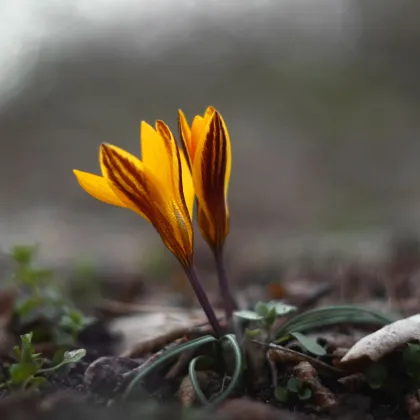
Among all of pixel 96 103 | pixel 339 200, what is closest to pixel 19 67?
pixel 96 103

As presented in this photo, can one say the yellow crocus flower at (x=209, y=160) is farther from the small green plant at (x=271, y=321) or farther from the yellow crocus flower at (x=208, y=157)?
the small green plant at (x=271, y=321)

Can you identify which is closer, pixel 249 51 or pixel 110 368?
pixel 110 368

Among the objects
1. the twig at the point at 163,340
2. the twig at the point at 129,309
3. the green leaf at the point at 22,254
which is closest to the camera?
the twig at the point at 163,340

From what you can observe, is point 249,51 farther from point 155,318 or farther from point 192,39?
point 155,318

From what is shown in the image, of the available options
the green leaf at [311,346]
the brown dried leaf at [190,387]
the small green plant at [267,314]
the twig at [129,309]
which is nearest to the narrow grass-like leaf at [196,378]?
the brown dried leaf at [190,387]

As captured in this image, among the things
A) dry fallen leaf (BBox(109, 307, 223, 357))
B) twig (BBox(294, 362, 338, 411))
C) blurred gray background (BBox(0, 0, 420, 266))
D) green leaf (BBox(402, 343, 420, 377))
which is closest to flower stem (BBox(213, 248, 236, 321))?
dry fallen leaf (BBox(109, 307, 223, 357))

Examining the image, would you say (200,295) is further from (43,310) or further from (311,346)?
(43,310)
